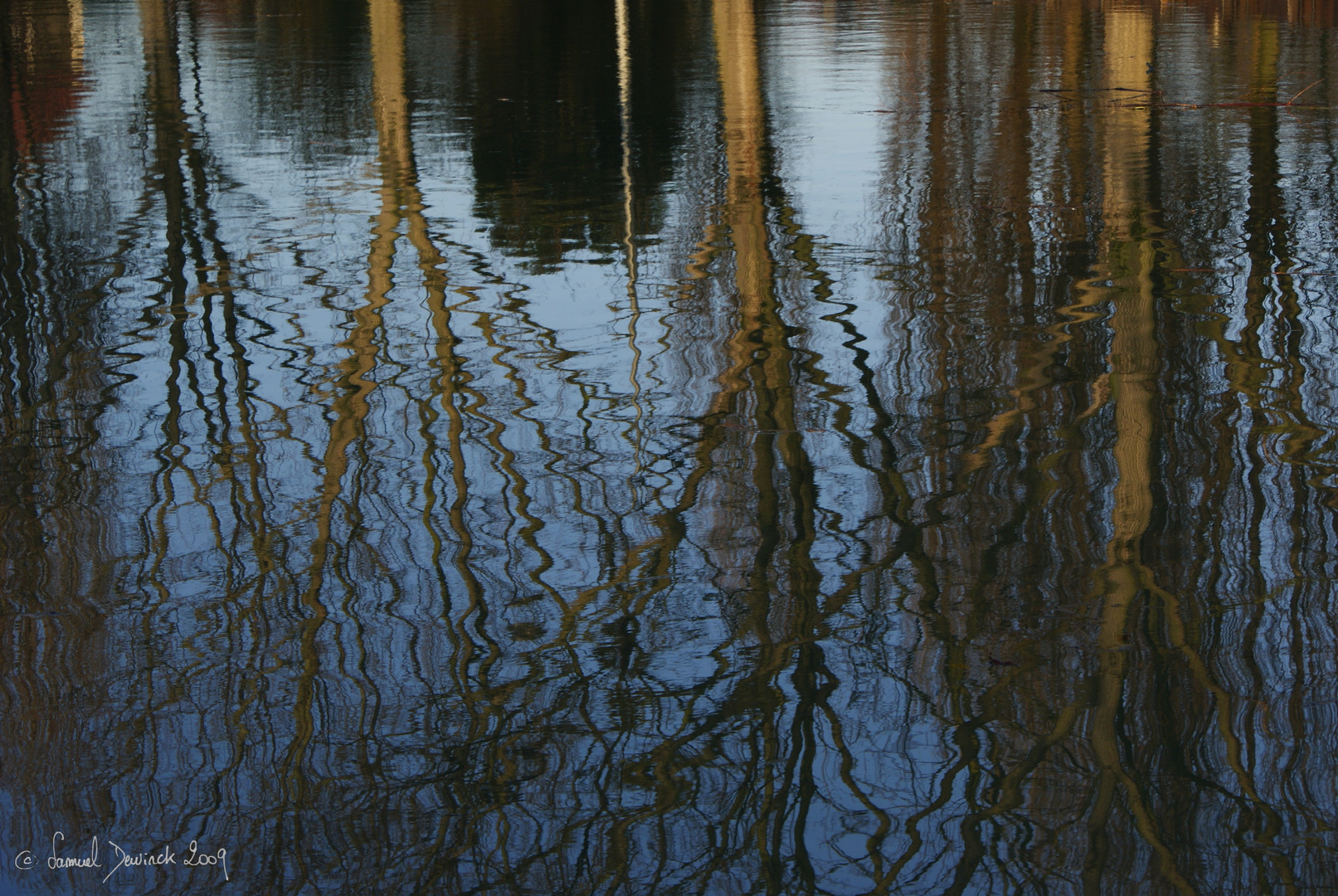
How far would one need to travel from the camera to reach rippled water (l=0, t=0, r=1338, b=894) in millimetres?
3555

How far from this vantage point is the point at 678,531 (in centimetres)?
540

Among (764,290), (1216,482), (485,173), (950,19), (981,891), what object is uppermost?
(950,19)

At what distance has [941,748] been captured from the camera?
12.7 feet

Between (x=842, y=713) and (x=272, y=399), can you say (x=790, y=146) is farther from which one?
(x=842, y=713)

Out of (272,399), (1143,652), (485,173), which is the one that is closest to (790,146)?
(485,173)

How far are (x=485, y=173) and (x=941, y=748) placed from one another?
36.4 feet
